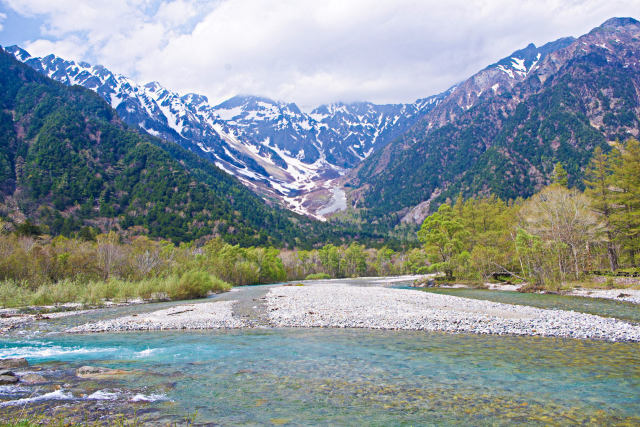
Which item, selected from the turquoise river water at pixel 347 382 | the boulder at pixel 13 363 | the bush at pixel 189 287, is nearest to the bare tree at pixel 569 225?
the turquoise river water at pixel 347 382

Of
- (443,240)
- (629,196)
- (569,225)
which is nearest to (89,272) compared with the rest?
(443,240)

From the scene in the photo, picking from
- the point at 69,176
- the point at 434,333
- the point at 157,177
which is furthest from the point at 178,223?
the point at 434,333

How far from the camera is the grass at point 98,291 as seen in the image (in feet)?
109

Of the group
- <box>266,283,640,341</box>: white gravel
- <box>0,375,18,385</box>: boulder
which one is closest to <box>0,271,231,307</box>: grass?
<box>266,283,640,341</box>: white gravel

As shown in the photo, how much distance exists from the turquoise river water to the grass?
18.9m

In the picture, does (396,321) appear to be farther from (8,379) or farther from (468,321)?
(8,379)

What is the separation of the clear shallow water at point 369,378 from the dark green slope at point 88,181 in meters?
134

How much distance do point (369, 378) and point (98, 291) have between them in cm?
3619

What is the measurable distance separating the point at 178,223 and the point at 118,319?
14589 centimetres

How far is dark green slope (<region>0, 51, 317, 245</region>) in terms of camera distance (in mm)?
140875

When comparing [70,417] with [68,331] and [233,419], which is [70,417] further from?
[68,331]

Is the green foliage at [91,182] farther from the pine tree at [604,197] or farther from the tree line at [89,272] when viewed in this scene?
the pine tree at [604,197]

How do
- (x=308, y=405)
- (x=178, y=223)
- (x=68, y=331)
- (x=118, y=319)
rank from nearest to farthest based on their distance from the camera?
(x=308, y=405)
(x=68, y=331)
(x=118, y=319)
(x=178, y=223)

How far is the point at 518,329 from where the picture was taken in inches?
743
